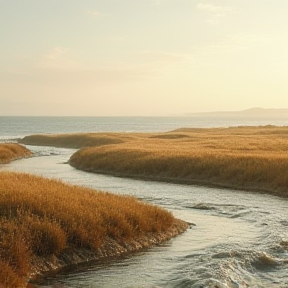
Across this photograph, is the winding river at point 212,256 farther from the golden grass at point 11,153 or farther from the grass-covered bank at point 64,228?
the golden grass at point 11,153

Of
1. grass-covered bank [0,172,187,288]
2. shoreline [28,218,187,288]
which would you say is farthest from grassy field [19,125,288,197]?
shoreline [28,218,187,288]

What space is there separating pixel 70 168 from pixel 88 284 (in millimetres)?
44260

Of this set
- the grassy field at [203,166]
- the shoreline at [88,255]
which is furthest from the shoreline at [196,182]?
the shoreline at [88,255]

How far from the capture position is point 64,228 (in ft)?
61.4

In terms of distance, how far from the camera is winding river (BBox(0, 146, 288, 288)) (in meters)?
16.5

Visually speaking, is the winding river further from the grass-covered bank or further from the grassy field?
the grassy field

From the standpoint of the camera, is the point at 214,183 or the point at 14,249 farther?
the point at 214,183

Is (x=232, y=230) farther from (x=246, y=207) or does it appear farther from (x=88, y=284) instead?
(x=88, y=284)

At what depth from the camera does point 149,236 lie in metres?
22.2

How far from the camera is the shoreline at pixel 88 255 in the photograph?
665 inches

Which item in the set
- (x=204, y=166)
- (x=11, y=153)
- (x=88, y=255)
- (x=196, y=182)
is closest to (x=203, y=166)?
(x=204, y=166)

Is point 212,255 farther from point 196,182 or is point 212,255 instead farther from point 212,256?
point 196,182

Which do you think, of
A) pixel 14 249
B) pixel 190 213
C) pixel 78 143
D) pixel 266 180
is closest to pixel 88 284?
pixel 14 249

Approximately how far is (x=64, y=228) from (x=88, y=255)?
1399mm
